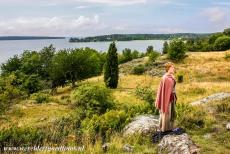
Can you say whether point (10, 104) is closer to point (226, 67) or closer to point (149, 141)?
point (149, 141)

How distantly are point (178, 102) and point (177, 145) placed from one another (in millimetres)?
13966

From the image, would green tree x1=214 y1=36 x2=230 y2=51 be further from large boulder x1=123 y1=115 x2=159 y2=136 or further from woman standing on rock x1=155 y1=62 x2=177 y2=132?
woman standing on rock x1=155 y1=62 x2=177 y2=132

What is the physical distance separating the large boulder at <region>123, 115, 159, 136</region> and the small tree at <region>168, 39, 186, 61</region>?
7081 centimetres

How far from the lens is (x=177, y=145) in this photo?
11188mm

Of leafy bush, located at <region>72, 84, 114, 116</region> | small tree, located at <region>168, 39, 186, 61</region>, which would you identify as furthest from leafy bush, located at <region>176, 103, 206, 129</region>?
small tree, located at <region>168, 39, 186, 61</region>

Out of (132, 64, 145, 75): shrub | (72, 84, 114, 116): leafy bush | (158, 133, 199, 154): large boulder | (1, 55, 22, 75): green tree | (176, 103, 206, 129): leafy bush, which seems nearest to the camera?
→ (158, 133, 199, 154): large boulder

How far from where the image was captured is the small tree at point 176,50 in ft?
276

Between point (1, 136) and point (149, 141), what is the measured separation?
464 cm

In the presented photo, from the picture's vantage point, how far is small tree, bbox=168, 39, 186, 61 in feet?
276

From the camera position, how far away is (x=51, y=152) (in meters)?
10.6

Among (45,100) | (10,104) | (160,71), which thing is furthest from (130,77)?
(10,104)

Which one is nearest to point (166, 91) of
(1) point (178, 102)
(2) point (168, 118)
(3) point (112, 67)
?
(2) point (168, 118)

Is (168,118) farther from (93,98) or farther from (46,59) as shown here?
(46,59)

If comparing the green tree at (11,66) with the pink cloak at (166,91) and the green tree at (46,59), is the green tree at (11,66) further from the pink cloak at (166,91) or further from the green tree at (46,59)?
the pink cloak at (166,91)
